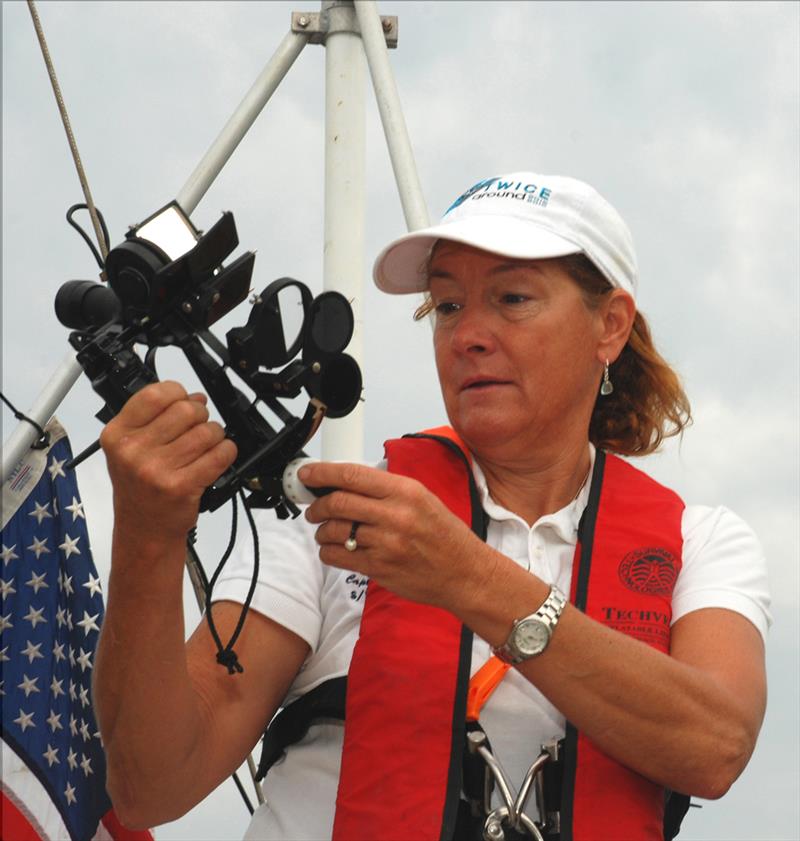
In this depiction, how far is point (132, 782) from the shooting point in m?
2.26

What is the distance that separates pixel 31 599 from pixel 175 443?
2.26m

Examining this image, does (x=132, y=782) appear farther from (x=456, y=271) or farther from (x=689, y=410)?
(x=689, y=410)

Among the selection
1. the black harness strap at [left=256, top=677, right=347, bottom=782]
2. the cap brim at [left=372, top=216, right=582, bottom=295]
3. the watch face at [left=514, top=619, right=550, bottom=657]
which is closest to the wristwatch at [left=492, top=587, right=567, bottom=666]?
the watch face at [left=514, top=619, right=550, bottom=657]

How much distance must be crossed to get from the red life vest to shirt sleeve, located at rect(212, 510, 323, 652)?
122mm

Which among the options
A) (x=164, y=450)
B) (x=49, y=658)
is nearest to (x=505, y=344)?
(x=164, y=450)

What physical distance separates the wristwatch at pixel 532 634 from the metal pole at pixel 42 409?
233 centimetres

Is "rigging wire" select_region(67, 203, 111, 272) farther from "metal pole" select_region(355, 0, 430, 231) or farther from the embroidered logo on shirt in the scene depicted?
"metal pole" select_region(355, 0, 430, 231)

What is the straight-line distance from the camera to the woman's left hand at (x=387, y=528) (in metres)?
1.92

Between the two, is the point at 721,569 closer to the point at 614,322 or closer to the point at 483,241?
the point at 614,322

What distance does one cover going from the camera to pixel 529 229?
8.61 ft

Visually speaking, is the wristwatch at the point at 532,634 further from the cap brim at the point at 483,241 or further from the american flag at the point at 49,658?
the american flag at the point at 49,658

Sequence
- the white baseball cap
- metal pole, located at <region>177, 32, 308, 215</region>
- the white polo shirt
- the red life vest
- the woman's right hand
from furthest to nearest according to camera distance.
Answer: metal pole, located at <region>177, 32, 308, 215</region> < the white baseball cap < the white polo shirt < the red life vest < the woman's right hand

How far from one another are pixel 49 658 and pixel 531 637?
7.03ft

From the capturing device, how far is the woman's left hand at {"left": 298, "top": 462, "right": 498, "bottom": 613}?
192cm
